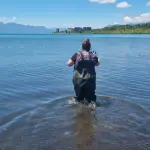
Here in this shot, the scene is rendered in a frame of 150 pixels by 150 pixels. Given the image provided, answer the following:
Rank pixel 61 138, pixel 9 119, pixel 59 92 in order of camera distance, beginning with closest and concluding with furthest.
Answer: pixel 61 138, pixel 9 119, pixel 59 92

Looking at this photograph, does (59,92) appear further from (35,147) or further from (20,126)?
(35,147)

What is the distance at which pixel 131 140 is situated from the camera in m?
9.53

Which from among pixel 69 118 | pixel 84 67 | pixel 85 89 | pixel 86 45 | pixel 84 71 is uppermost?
pixel 86 45

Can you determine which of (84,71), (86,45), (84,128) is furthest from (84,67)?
(84,128)

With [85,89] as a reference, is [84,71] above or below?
above

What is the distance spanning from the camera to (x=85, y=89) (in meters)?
12.8

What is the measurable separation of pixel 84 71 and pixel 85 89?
2.40ft

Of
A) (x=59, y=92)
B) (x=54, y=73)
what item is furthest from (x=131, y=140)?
(x=54, y=73)

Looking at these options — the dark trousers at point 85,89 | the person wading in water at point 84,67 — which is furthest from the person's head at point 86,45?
the dark trousers at point 85,89

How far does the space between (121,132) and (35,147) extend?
2.84m

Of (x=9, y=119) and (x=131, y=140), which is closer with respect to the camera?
(x=131, y=140)

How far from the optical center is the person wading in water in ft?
40.8

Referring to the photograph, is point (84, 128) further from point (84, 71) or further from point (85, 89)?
point (84, 71)

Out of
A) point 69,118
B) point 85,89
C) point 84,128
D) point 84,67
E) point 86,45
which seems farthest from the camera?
point 85,89
